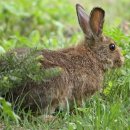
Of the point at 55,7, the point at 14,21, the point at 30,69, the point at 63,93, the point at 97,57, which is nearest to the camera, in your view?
the point at 30,69

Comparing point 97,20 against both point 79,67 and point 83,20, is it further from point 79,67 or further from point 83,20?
point 79,67

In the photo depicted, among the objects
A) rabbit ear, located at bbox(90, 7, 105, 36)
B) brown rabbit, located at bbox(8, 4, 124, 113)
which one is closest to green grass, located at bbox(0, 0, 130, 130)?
brown rabbit, located at bbox(8, 4, 124, 113)

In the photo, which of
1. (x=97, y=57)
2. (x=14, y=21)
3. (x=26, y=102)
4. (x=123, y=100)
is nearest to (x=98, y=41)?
(x=97, y=57)

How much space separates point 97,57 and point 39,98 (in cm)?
124

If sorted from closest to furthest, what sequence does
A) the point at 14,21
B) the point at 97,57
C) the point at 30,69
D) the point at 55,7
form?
1. the point at 30,69
2. the point at 97,57
3. the point at 14,21
4. the point at 55,7

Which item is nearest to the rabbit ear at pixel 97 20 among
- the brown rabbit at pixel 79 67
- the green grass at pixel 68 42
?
the brown rabbit at pixel 79 67

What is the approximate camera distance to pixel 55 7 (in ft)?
38.5

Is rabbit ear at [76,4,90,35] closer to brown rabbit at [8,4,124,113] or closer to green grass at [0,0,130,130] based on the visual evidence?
brown rabbit at [8,4,124,113]

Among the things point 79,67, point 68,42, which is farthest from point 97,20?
point 68,42

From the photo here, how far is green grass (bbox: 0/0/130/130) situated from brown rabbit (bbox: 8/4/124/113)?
0.13 metres

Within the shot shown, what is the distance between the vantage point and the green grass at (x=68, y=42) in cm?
614

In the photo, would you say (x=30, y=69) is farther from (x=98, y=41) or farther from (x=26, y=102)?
(x=98, y=41)

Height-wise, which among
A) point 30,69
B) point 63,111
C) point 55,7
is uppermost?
point 55,7

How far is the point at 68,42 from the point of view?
945 cm
